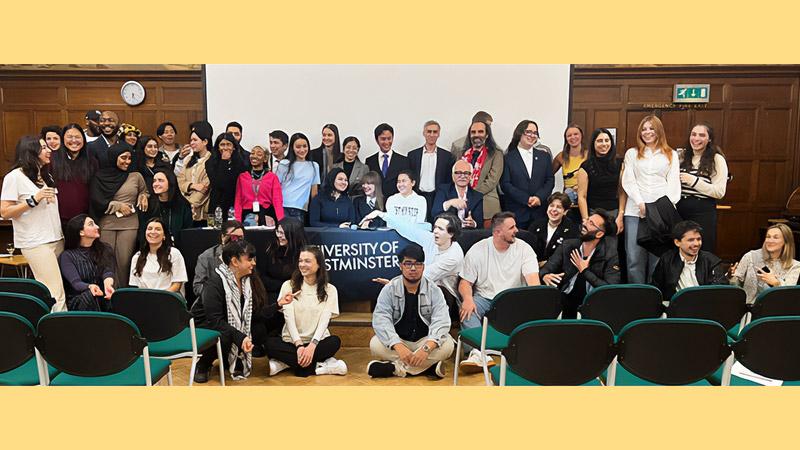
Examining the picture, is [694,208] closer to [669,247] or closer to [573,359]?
[669,247]

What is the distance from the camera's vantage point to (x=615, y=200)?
582 cm

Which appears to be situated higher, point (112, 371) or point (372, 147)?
point (372, 147)

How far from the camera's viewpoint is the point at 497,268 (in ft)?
16.4

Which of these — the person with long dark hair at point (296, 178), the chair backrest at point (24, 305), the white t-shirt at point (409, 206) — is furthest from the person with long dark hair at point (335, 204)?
the chair backrest at point (24, 305)

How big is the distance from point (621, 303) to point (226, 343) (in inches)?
109

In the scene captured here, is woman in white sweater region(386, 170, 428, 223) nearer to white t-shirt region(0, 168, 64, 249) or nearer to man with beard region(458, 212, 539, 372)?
man with beard region(458, 212, 539, 372)

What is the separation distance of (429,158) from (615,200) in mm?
1911

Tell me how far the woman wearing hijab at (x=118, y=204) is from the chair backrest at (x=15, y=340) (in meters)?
2.32

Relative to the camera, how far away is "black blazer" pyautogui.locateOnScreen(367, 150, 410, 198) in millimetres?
6406

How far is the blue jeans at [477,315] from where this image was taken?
488 cm

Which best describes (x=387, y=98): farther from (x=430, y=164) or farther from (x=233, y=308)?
(x=233, y=308)

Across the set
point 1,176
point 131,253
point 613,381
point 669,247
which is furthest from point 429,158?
point 1,176

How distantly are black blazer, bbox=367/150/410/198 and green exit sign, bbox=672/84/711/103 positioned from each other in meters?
3.73

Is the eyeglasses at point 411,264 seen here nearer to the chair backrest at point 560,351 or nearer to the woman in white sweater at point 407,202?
the chair backrest at point 560,351
